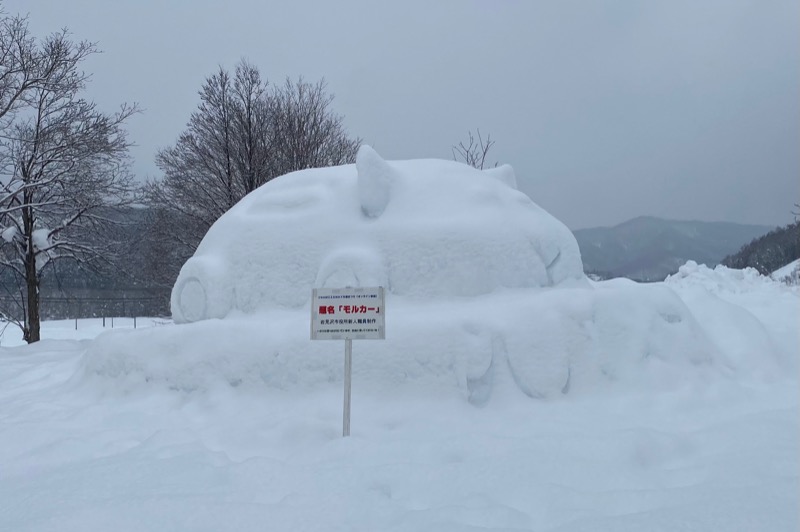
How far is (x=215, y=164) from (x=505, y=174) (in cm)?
1032

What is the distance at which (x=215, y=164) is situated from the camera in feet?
46.9

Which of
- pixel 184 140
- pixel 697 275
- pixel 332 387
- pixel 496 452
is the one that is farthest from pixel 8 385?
pixel 697 275

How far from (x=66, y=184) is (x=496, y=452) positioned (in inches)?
450

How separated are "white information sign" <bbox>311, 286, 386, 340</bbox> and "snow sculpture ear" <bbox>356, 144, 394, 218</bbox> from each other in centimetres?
188

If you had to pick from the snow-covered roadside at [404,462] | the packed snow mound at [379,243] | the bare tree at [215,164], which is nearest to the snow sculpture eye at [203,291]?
the packed snow mound at [379,243]

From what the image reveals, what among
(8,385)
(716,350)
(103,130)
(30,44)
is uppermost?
(30,44)

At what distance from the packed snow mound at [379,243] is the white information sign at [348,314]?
115cm

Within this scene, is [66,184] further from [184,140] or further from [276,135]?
[276,135]

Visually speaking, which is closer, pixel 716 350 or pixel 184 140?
pixel 716 350

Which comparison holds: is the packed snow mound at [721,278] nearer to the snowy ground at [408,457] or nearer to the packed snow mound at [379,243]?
the snowy ground at [408,457]

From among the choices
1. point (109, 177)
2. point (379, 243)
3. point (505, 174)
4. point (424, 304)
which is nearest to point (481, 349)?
point (424, 304)

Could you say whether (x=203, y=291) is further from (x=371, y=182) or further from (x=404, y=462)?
(x=404, y=462)

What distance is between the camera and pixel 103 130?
1111 cm

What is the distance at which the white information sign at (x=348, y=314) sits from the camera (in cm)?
379
